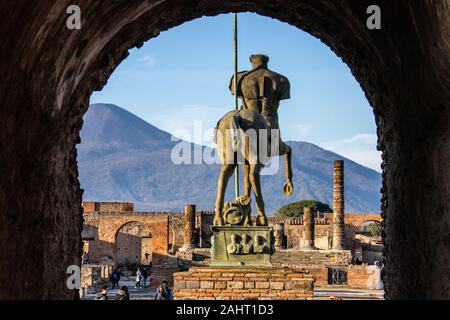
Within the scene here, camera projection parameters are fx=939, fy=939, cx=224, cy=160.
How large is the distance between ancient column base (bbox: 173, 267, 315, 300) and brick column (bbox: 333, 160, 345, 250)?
30.8m

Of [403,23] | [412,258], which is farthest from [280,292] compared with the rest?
[403,23]

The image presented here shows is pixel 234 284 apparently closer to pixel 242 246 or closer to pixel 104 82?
pixel 242 246

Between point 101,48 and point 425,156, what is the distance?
2751 mm

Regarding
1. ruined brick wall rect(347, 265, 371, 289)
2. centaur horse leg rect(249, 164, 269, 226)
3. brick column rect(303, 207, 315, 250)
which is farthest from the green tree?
centaur horse leg rect(249, 164, 269, 226)

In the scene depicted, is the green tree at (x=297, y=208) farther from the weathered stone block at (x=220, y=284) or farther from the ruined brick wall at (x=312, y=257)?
the weathered stone block at (x=220, y=284)

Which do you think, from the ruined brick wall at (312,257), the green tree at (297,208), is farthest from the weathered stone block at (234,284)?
the green tree at (297,208)

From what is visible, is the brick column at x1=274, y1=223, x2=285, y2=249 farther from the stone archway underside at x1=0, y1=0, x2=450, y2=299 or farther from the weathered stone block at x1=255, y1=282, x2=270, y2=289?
the stone archway underside at x1=0, y1=0, x2=450, y2=299

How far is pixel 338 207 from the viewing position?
47.7m

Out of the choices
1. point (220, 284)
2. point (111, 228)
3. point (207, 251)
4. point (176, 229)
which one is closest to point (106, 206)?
point (176, 229)

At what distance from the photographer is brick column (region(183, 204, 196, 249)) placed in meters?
46.6

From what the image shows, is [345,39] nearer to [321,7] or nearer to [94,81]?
[321,7]

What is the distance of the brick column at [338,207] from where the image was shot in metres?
45.6

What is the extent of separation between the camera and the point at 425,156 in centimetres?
591

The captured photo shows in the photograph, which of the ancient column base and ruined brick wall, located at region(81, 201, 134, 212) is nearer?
the ancient column base
